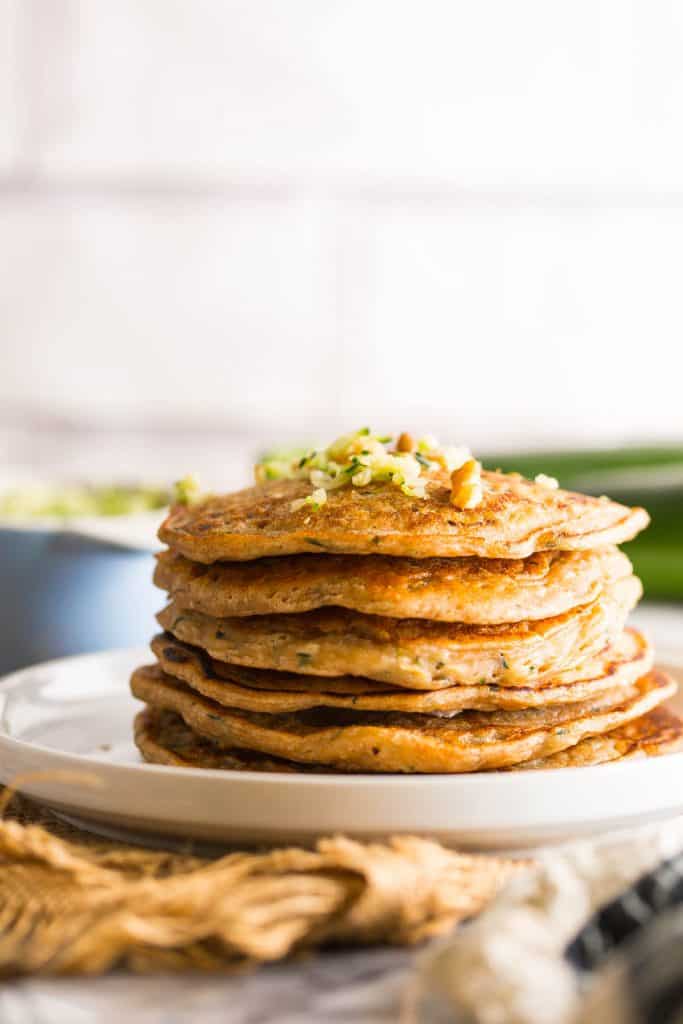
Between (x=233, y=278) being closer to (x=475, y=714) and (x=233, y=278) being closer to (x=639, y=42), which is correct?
(x=639, y=42)

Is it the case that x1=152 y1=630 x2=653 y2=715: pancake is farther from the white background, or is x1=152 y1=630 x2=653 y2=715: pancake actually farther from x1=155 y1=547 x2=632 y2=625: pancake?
the white background

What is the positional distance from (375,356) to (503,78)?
4.80 ft

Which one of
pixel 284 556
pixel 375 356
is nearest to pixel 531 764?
pixel 284 556

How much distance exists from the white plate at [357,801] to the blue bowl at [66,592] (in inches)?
36.7

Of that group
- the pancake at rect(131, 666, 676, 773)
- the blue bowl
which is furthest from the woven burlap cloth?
the blue bowl

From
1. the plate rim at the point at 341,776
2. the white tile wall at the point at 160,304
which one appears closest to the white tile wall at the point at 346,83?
the white tile wall at the point at 160,304

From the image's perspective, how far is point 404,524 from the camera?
1664 millimetres

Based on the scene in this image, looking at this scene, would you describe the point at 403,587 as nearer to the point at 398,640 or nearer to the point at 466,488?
the point at 398,640

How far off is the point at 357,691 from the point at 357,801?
29cm

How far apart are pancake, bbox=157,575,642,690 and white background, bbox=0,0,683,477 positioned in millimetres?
4584

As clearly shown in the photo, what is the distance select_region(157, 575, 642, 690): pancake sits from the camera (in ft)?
5.32

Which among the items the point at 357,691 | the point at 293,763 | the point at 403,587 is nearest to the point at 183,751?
the point at 293,763

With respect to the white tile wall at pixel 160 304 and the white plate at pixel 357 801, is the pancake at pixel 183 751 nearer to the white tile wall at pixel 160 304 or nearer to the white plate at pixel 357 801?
the white plate at pixel 357 801

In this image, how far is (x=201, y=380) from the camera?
6.40 meters
